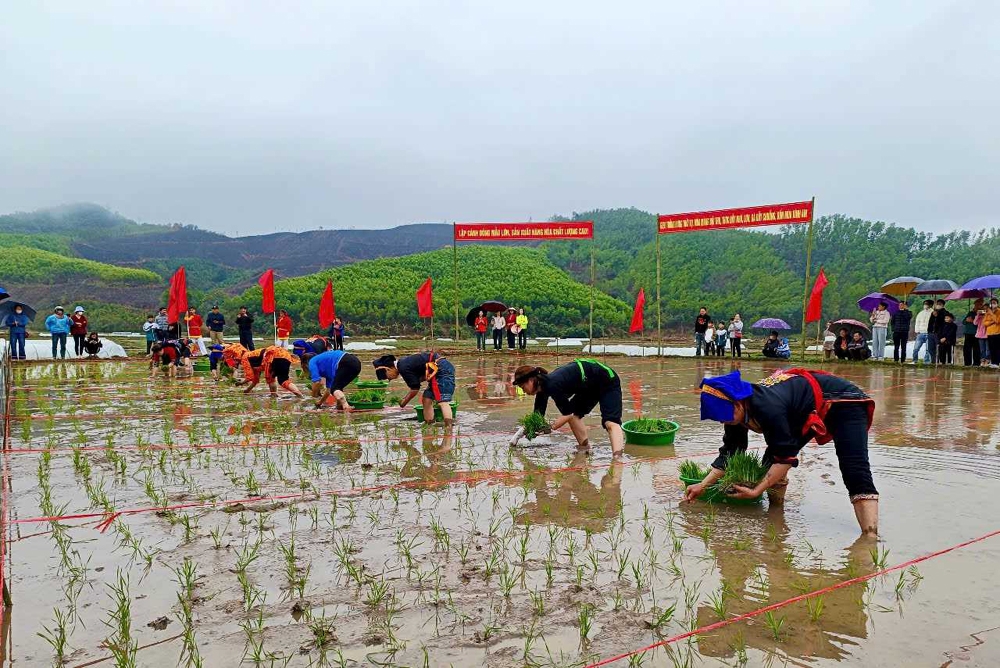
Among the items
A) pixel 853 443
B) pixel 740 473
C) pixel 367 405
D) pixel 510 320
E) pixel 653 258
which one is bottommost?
pixel 367 405

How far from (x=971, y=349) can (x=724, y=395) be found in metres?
13.4

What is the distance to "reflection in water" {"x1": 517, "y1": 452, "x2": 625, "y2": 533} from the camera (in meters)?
4.53

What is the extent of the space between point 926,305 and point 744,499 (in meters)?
13.5

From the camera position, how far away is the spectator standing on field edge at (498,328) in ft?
68.1

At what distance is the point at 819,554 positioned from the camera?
3834 mm

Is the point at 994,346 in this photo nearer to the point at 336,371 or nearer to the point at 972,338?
the point at 972,338

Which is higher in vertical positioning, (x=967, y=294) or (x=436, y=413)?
(x=967, y=294)

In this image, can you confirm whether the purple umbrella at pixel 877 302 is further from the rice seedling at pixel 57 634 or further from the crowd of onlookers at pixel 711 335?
the rice seedling at pixel 57 634

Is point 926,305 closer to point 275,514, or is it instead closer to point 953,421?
point 953,421

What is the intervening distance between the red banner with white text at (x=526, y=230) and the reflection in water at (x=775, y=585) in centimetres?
1727

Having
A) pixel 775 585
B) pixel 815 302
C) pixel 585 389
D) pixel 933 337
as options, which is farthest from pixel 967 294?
pixel 775 585

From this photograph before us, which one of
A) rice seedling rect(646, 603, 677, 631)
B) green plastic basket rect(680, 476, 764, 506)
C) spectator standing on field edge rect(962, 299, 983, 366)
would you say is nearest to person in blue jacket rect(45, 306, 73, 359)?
green plastic basket rect(680, 476, 764, 506)

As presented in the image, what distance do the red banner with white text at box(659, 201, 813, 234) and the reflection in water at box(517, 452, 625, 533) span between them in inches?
508

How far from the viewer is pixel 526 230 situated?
70.5ft
